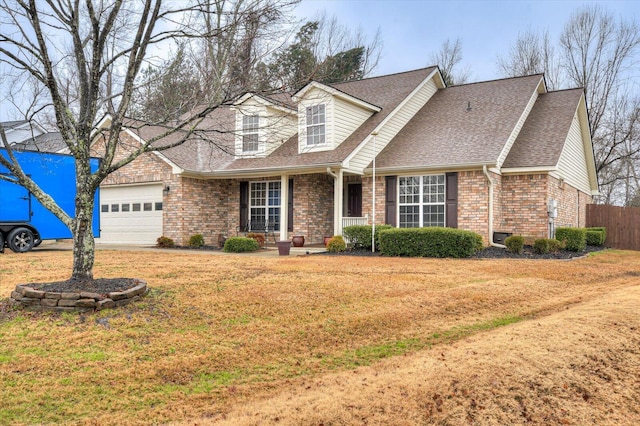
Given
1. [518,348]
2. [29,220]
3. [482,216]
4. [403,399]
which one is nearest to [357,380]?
[403,399]

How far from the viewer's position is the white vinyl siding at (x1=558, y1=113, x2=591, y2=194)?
17584mm

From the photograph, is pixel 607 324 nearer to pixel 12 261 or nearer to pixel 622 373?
pixel 622 373

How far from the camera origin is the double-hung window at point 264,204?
17789mm

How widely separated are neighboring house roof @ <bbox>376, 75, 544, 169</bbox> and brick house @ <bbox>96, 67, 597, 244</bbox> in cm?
6

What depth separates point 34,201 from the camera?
1427cm

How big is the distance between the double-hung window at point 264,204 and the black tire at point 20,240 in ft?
23.2

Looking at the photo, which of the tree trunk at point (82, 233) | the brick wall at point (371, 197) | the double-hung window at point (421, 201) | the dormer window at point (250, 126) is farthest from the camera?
the dormer window at point (250, 126)

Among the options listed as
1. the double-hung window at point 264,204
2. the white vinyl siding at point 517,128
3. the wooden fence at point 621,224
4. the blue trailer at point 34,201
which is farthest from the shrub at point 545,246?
the blue trailer at point 34,201

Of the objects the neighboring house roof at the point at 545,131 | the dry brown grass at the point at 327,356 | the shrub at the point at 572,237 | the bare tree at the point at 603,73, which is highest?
the bare tree at the point at 603,73

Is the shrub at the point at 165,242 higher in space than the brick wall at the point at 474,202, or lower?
lower

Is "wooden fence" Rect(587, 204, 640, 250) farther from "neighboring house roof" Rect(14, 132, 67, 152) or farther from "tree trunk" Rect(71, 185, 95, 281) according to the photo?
"neighboring house roof" Rect(14, 132, 67, 152)

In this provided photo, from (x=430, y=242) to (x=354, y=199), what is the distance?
17.7ft

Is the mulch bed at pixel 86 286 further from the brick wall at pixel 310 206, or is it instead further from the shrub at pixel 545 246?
the shrub at pixel 545 246

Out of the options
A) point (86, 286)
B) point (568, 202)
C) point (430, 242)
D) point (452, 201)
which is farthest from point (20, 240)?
point (568, 202)
